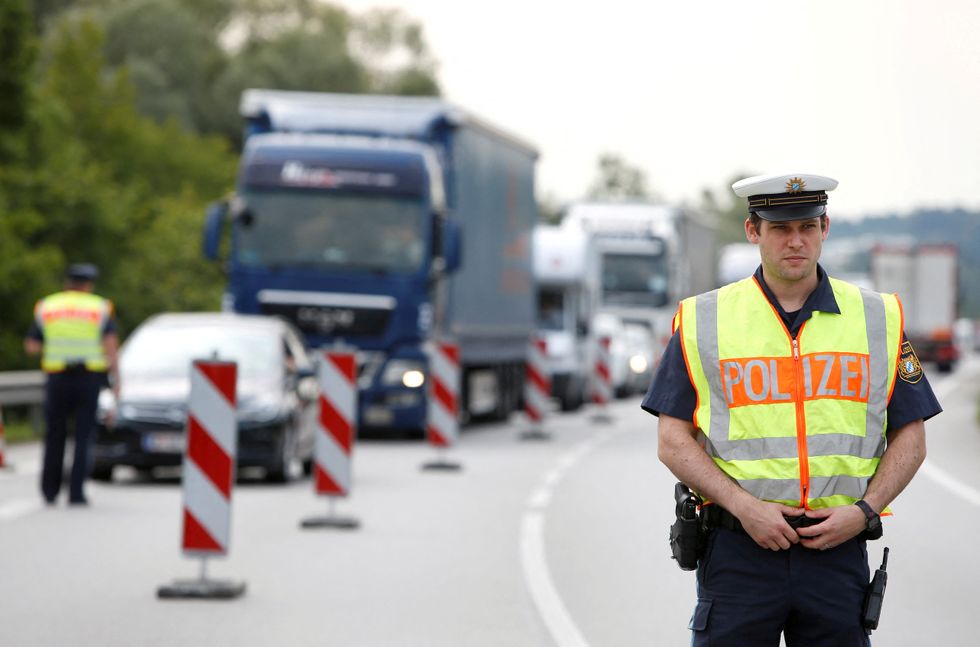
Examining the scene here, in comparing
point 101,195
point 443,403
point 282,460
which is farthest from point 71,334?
point 101,195

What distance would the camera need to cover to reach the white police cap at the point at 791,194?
519cm

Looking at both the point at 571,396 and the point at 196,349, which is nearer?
the point at 196,349

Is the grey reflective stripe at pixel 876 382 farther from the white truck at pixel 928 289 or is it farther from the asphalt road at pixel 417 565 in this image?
the white truck at pixel 928 289

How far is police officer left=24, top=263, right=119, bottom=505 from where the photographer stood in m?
15.9

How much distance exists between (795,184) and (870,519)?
35.4 inches

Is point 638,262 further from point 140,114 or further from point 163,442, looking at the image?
point 140,114

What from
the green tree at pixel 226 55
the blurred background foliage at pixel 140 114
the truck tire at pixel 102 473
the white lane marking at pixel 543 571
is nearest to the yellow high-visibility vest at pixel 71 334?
the truck tire at pixel 102 473

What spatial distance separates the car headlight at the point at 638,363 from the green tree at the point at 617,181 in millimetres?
92761

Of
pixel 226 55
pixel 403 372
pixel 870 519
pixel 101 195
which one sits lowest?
pixel 403 372

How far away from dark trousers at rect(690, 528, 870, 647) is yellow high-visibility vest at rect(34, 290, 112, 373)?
37.9 ft

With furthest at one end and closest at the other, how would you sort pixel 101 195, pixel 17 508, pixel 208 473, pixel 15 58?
pixel 101 195, pixel 15 58, pixel 17 508, pixel 208 473

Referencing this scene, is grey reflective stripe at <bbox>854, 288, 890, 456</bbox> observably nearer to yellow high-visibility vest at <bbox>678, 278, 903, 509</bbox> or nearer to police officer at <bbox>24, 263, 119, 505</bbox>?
yellow high-visibility vest at <bbox>678, 278, 903, 509</bbox>

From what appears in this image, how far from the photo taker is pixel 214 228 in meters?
24.8

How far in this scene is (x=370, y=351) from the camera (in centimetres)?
2541
